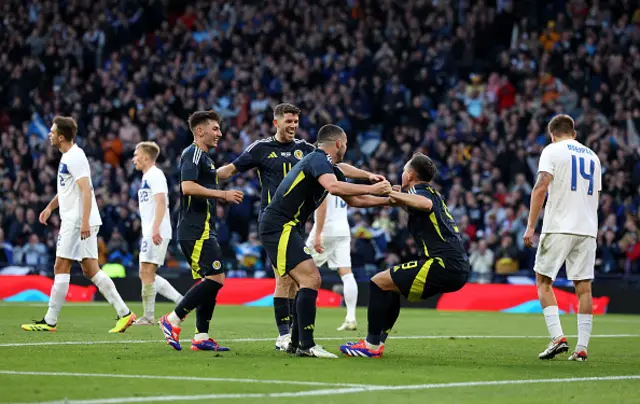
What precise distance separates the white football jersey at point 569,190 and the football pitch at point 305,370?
132cm

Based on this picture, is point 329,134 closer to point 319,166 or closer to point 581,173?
point 319,166

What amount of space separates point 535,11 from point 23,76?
1501 cm

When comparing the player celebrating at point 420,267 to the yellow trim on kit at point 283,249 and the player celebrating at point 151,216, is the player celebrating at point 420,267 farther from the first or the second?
the player celebrating at point 151,216

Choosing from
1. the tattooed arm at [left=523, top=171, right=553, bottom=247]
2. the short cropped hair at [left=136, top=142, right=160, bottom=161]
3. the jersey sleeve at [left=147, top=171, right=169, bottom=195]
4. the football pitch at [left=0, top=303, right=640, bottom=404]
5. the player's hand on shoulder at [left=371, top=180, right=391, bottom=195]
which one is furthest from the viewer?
the short cropped hair at [left=136, top=142, right=160, bottom=161]

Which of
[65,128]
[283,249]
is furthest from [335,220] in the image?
[283,249]

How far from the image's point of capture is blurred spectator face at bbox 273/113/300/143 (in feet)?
37.0

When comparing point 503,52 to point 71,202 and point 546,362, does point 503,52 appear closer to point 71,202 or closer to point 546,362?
point 71,202

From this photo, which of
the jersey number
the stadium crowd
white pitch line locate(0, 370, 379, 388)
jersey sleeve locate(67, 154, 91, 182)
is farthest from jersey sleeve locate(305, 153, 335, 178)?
the stadium crowd

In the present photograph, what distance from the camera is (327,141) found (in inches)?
411

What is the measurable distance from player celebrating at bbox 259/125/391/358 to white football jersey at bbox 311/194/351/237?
6701 mm

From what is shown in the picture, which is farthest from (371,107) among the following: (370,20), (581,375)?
(581,375)

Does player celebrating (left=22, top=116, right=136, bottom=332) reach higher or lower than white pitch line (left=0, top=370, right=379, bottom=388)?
higher

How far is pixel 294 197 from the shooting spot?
10.4m

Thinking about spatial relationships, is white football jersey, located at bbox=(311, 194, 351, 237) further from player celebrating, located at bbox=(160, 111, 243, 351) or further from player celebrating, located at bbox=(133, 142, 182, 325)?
player celebrating, located at bbox=(160, 111, 243, 351)
